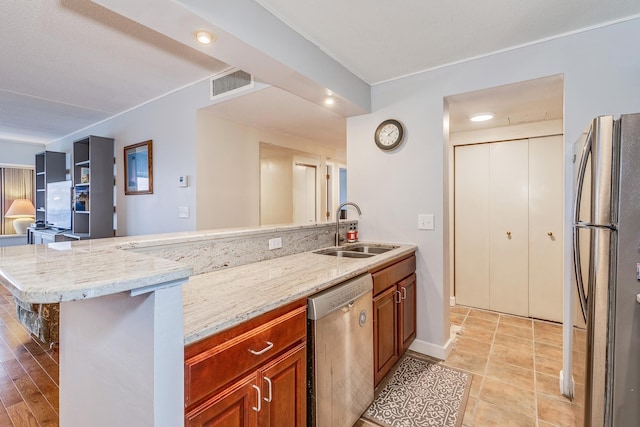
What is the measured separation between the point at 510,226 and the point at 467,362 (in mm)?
1758

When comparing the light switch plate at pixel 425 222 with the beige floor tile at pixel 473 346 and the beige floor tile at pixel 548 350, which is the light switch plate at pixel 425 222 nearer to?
the beige floor tile at pixel 473 346

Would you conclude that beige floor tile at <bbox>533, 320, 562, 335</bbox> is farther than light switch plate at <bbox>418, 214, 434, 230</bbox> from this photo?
Yes

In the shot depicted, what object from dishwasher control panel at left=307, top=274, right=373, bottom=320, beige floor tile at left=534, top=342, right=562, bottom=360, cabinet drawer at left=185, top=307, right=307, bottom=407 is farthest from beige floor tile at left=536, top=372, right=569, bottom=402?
cabinet drawer at left=185, top=307, right=307, bottom=407

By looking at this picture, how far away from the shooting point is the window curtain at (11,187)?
568 cm

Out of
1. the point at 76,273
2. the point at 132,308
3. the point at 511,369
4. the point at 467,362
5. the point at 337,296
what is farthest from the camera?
the point at 467,362

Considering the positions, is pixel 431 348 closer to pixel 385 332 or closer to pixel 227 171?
pixel 385 332

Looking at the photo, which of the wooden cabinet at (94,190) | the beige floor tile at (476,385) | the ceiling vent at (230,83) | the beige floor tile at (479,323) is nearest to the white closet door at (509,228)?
the beige floor tile at (479,323)

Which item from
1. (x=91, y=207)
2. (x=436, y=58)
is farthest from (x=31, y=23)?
(x=436, y=58)

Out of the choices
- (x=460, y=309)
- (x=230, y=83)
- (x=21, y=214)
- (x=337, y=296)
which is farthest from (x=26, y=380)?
(x=21, y=214)

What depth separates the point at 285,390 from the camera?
1.28m

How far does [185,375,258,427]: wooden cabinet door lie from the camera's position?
0.94 m

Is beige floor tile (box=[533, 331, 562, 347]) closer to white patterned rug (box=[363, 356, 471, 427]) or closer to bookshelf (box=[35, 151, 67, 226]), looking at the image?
white patterned rug (box=[363, 356, 471, 427])

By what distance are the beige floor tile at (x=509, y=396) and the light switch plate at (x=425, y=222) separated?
1.19m

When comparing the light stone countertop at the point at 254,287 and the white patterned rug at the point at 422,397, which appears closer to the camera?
the light stone countertop at the point at 254,287
